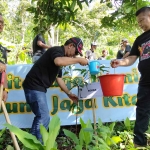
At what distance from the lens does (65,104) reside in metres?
4.09

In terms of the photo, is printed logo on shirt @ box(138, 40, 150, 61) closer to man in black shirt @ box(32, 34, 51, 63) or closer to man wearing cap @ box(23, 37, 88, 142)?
man wearing cap @ box(23, 37, 88, 142)

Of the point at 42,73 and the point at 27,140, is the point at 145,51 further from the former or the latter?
the point at 27,140

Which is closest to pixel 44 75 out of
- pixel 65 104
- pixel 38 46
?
pixel 65 104

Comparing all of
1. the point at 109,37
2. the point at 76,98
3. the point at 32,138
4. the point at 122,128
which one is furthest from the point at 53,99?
the point at 109,37

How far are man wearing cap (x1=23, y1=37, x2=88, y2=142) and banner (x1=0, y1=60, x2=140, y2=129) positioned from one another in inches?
30.3

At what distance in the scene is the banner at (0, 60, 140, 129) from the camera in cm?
402

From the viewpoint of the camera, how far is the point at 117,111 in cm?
420

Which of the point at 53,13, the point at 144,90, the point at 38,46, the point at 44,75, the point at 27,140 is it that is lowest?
the point at 27,140

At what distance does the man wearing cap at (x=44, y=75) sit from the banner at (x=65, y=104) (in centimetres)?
77

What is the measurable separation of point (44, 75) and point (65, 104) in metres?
1.05

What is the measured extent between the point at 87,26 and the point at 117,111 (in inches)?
746

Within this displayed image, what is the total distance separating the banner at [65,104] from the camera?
4.02 m

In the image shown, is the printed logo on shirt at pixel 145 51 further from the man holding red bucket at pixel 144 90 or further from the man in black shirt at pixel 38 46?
the man in black shirt at pixel 38 46

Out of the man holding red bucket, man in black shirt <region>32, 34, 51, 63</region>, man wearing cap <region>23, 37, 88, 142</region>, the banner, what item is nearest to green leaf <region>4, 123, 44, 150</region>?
man wearing cap <region>23, 37, 88, 142</region>
